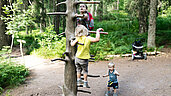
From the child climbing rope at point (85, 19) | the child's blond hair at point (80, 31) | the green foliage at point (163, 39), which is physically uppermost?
the child climbing rope at point (85, 19)

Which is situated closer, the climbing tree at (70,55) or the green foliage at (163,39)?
the climbing tree at (70,55)

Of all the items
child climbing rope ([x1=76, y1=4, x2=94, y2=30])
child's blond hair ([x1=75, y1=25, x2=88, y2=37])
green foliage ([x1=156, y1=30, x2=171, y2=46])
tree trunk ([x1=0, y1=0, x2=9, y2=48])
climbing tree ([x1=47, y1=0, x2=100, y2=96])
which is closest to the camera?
climbing tree ([x1=47, y1=0, x2=100, y2=96])

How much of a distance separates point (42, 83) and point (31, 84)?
40 cm

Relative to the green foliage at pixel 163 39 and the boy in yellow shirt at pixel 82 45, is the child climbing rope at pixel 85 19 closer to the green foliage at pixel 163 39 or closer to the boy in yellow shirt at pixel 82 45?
the boy in yellow shirt at pixel 82 45

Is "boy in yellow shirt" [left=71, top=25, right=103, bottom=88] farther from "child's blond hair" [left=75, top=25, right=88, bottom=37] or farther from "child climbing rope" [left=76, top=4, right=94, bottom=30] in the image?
"child climbing rope" [left=76, top=4, right=94, bottom=30]

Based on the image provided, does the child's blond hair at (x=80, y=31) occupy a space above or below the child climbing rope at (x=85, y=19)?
below

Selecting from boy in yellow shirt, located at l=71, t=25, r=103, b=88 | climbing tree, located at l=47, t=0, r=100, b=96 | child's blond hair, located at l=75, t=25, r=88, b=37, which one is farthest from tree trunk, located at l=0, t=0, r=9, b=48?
child's blond hair, located at l=75, t=25, r=88, b=37

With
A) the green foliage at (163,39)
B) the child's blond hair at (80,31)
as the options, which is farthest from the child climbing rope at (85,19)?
the green foliage at (163,39)

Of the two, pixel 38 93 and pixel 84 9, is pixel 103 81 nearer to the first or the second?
pixel 38 93

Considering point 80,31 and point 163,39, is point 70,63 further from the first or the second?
point 163,39

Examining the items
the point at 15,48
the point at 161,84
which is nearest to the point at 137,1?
the point at 161,84

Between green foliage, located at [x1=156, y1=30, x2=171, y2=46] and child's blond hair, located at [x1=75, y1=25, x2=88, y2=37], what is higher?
child's blond hair, located at [x1=75, y1=25, x2=88, y2=37]

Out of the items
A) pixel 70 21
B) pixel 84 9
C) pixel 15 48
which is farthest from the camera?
pixel 15 48

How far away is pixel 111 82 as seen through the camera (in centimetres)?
418
